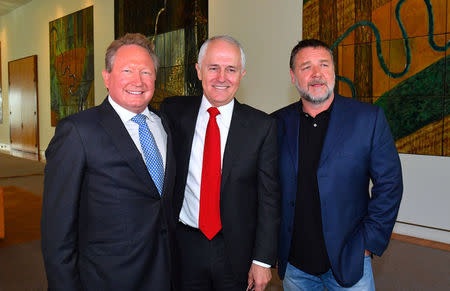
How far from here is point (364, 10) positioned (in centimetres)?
454

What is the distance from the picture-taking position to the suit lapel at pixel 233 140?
1.74 meters

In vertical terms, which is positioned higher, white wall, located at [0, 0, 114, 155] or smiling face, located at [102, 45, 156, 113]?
white wall, located at [0, 0, 114, 155]

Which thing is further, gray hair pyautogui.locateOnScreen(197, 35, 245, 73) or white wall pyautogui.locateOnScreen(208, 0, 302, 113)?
white wall pyautogui.locateOnScreen(208, 0, 302, 113)

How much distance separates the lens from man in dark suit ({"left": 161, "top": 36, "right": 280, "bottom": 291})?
1749 millimetres

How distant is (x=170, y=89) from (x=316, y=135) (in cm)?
575

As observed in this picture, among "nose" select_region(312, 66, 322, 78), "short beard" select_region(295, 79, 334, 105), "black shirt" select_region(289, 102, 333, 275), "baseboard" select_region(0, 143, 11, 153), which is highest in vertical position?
"nose" select_region(312, 66, 322, 78)

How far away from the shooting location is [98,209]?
1.46 meters

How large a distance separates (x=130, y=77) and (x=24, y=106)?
41.5 ft

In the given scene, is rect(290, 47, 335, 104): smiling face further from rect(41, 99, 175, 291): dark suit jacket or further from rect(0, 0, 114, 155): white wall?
rect(0, 0, 114, 155): white wall

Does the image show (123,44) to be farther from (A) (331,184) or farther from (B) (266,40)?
(B) (266,40)

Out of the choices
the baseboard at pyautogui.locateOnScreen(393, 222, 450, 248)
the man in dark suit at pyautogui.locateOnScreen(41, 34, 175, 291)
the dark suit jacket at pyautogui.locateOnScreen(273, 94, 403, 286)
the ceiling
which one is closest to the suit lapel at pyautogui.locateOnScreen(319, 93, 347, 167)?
the dark suit jacket at pyautogui.locateOnScreen(273, 94, 403, 286)

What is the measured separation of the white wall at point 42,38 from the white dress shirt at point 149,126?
25.3ft

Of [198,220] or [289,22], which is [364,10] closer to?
[289,22]

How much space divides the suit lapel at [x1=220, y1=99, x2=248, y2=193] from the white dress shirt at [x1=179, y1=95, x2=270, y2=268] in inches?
1.7
